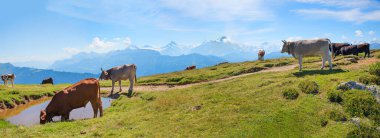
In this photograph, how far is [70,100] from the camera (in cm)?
2347

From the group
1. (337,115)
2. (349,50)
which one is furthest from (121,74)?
(349,50)

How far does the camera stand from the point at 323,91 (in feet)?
70.4

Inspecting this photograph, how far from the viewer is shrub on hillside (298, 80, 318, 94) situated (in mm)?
21547

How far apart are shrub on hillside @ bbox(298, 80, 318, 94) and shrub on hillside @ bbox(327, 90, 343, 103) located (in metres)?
1.53

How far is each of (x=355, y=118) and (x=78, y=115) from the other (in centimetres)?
2100

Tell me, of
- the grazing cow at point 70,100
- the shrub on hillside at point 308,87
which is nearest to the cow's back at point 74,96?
the grazing cow at point 70,100

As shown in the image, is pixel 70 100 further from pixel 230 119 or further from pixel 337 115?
pixel 337 115

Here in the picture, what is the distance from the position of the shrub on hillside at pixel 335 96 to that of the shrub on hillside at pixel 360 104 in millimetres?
321

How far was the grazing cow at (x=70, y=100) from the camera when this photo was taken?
75.9 feet

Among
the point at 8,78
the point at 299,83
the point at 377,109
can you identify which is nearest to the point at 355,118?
the point at 377,109

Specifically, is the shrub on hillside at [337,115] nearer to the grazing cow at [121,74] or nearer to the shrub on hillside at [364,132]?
the shrub on hillside at [364,132]

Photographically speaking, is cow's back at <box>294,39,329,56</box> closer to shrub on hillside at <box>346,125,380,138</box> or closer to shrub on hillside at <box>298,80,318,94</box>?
shrub on hillside at <box>298,80,318,94</box>

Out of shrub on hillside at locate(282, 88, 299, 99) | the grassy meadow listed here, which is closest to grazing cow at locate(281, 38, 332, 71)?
the grassy meadow

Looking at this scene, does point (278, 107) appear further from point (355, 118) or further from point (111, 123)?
point (111, 123)
